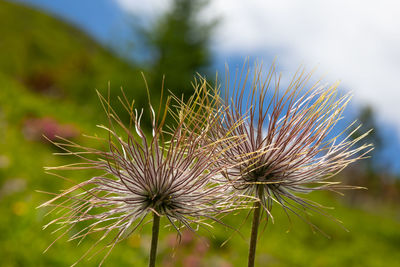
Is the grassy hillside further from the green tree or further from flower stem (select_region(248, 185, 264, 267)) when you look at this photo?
flower stem (select_region(248, 185, 264, 267))

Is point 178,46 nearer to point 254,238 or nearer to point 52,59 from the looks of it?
point 254,238

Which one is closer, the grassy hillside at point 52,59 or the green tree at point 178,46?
the green tree at point 178,46

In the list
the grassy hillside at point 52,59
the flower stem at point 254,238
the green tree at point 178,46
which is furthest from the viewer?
the grassy hillside at point 52,59

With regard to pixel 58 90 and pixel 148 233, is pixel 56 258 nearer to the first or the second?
pixel 148 233

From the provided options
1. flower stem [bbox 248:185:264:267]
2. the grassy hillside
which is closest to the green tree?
the grassy hillside

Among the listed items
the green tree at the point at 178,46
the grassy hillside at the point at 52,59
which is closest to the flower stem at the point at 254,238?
the green tree at the point at 178,46

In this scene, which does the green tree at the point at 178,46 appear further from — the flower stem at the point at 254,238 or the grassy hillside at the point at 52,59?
the flower stem at the point at 254,238

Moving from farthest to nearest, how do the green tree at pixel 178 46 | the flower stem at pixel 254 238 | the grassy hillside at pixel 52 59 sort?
the grassy hillside at pixel 52 59, the green tree at pixel 178 46, the flower stem at pixel 254 238

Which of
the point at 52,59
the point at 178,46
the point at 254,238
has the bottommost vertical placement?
the point at 254,238

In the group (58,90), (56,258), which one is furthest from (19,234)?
(58,90)

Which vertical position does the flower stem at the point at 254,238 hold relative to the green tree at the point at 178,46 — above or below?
below

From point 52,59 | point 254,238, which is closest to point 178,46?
point 254,238
